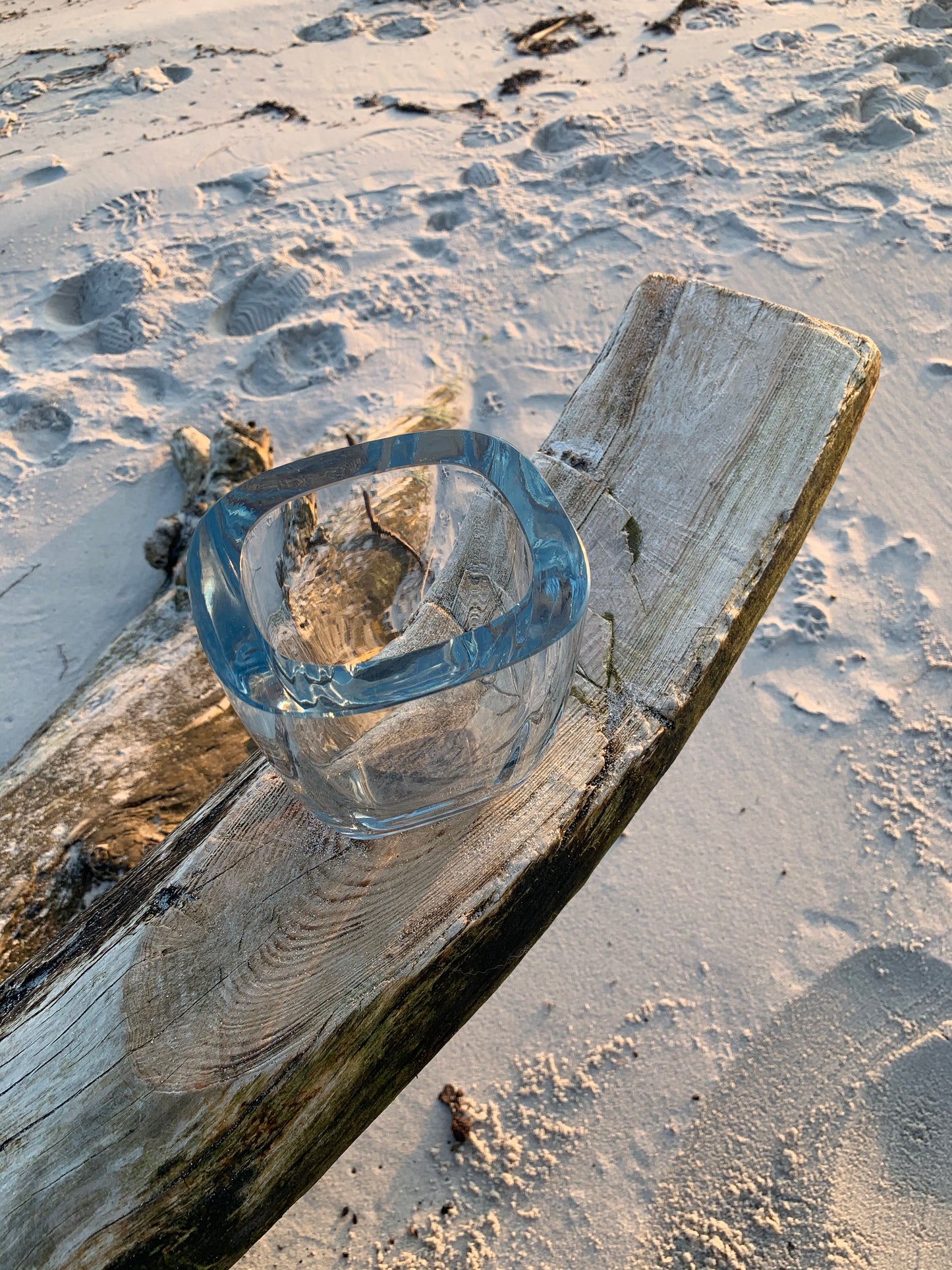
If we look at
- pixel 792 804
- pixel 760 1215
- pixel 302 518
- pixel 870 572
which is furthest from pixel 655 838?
pixel 302 518

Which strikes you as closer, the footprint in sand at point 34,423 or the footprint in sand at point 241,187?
the footprint in sand at point 34,423

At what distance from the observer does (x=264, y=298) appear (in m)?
2.86

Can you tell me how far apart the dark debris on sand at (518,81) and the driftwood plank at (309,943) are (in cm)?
280

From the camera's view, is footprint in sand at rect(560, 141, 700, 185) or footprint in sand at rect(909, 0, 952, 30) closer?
footprint in sand at rect(560, 141, 700, 185)

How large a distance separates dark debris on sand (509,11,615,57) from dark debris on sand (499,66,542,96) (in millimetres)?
158

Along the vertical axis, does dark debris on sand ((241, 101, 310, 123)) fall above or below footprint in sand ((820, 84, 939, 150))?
below

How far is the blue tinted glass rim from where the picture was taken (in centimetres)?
87

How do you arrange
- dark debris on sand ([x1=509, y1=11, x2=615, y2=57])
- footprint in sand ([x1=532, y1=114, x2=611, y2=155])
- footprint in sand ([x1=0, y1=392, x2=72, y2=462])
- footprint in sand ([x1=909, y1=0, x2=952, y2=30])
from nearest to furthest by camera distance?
footprint in sand ([x1=0, y1=392, x2=72, y2=462]) < footprint in sand ([x1=532, y1=114, x2=611, y2=155]) < footprint in sand ([x1=909, y1=0, x2=952, y2=30]) < dark debris on sand ([x1=509, y1=11, x2=615, y2=57])

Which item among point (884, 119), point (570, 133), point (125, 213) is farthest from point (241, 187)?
point (884, 119)

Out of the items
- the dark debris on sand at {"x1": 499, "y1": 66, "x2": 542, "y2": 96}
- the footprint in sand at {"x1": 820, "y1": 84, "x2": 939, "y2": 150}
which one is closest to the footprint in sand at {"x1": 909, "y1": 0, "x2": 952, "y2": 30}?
the footprint in sand at {"x1": 820, "y1": 84, "x2": 939, "y2": 150}

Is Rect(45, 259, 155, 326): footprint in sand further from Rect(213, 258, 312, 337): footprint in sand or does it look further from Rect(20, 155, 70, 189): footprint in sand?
Rect(20, 155, 70, 189): footprint in sand

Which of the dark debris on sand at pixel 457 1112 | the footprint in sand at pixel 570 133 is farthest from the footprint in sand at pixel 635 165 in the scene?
the dark debris on sand at pixel 457 1112

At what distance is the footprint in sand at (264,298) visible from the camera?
111 inches

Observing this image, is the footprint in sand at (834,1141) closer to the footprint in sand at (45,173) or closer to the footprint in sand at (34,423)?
the footprint in sand at (34,423)
